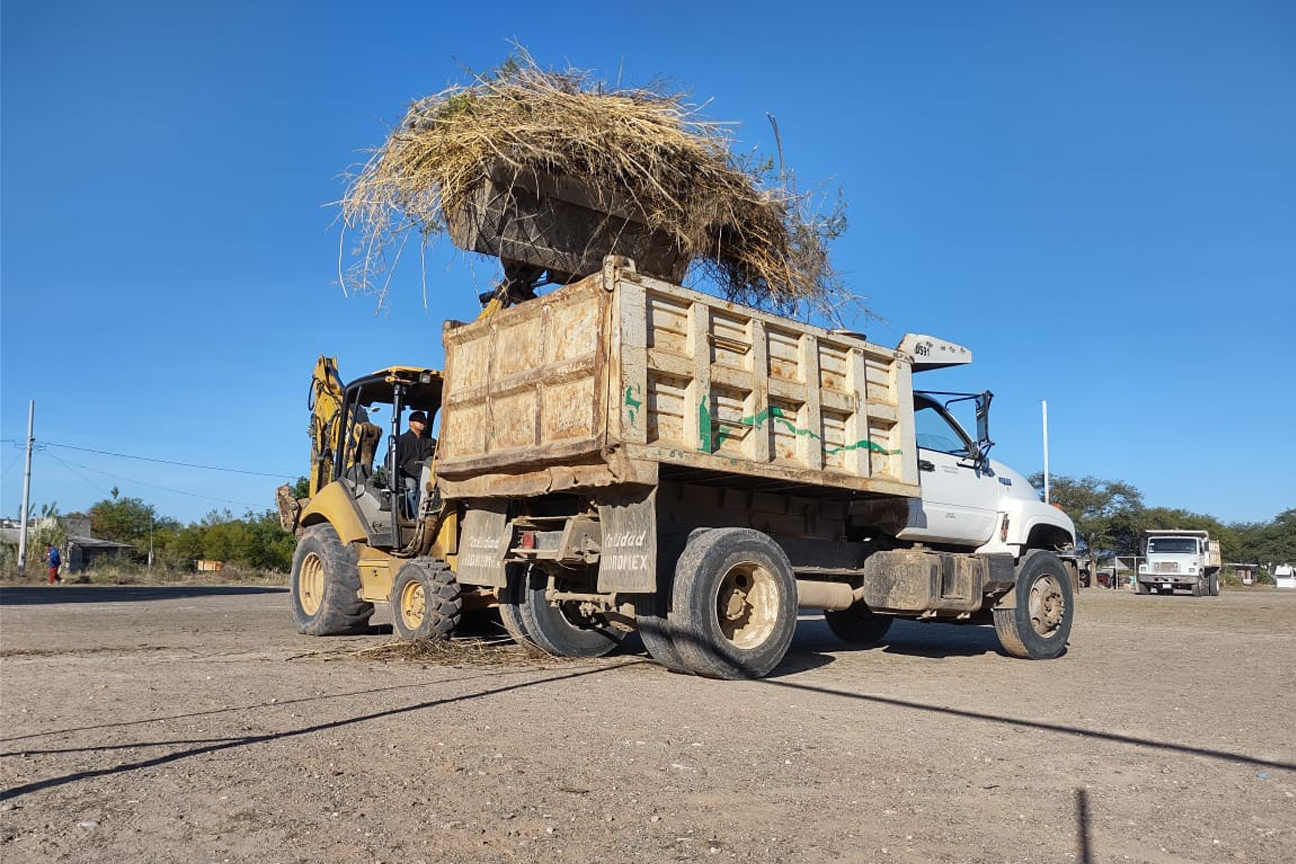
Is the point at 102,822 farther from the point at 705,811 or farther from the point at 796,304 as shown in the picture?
the point at 796,304

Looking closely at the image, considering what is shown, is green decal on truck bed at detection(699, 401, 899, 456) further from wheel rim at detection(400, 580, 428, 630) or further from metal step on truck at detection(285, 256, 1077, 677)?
wheel rim at detection(400, 580, 428, 630)

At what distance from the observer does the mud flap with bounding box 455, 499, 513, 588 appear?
8.12m

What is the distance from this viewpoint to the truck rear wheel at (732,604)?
6930 millimetres

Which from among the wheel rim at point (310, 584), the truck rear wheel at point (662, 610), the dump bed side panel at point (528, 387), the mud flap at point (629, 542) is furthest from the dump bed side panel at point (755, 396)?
the wheel rim at point (310, 584)

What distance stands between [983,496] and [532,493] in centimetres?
488

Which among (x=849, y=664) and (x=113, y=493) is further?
(x=113, y=493)

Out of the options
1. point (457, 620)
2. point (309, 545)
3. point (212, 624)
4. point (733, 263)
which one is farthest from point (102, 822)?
point (212, 624)

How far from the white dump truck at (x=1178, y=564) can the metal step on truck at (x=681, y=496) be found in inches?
1178

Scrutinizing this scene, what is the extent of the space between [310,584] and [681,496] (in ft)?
18.3

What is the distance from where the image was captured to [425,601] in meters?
8.84

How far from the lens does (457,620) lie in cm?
887

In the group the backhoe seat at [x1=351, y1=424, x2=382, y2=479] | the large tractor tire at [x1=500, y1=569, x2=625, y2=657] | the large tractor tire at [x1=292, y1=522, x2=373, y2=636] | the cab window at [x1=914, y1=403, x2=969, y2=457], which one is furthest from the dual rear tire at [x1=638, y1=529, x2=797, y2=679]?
the backhoe seat at [x1=351, y1=424, x2=382, y2=479]

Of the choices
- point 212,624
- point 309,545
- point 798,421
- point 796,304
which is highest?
point 796,304

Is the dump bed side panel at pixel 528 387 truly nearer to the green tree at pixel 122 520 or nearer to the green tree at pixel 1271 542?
the green tree at pixel 122 520
